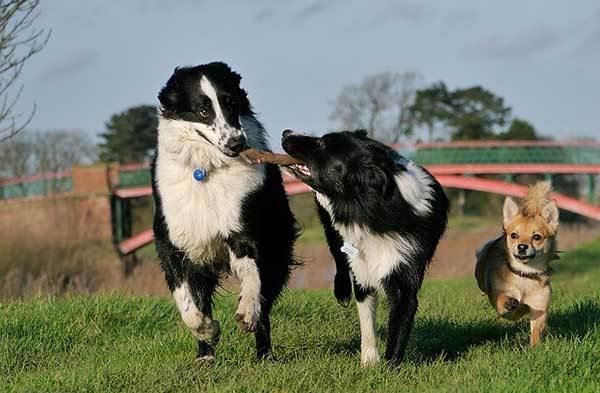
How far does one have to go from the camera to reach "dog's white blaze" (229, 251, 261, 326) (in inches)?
226

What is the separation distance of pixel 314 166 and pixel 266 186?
38cm

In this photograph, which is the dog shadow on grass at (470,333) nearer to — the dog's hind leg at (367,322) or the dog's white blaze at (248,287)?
the dog's hind leg at (367,322)

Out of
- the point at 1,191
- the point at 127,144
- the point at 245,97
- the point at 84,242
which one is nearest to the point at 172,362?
the point at 245,97

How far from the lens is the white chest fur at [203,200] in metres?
5.76

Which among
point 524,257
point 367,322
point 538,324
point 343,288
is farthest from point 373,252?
point 538,324

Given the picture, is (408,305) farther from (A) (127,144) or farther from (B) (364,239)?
(A) (127,144)

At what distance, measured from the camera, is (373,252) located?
6035mm

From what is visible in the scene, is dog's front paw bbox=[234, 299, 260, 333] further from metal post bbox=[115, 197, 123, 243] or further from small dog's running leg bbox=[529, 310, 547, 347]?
metal post bbox=[115, 197, 123, 243]

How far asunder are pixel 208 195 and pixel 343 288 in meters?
1.84

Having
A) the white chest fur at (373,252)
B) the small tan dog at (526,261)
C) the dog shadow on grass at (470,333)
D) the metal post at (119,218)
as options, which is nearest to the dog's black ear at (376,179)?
the white chest fur at (373,252)

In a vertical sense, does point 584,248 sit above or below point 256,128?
below

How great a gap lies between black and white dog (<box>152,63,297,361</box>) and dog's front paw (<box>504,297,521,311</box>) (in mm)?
1915

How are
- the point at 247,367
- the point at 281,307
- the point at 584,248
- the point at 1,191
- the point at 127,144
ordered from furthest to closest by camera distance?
the point at 127,144
the point at 1,191
the point at 584,248
the point at 281,307
the point at 247,367

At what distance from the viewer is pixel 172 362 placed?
20.0 feet
